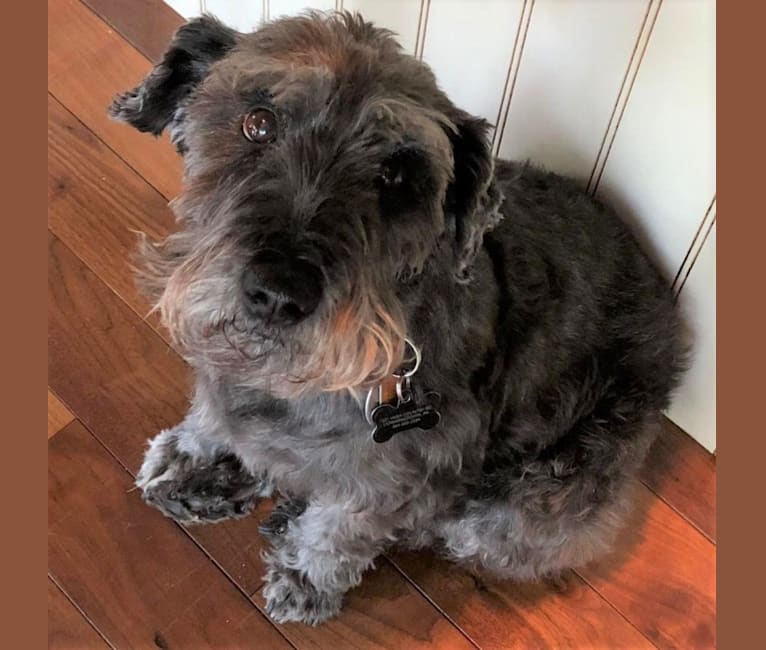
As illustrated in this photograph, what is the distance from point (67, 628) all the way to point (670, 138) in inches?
65.3

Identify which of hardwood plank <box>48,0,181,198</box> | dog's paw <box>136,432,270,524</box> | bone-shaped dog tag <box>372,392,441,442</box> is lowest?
dog's paw <box>136,432,270,524</box>

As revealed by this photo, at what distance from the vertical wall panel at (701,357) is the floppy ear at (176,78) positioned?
1.07m

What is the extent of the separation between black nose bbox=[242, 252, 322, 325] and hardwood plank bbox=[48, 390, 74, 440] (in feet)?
3.76

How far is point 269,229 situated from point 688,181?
3.27ft

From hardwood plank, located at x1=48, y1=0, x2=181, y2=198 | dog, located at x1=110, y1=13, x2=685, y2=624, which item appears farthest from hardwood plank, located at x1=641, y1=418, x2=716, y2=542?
hardwood plank, located at x1=48, y1=0, x2=181, y2=198

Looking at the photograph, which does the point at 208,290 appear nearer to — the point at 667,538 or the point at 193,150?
the point at 193,150

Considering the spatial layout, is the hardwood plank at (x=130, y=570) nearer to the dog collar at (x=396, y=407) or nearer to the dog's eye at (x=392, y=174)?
the dog collar at (x=396, y=407)

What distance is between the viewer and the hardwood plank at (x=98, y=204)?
2477 millimetres

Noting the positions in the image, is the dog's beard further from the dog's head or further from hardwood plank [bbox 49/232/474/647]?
hardwood plank [bbox 49/232/474/647]

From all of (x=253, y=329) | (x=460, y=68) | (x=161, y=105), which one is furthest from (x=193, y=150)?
(x=460, y=68)

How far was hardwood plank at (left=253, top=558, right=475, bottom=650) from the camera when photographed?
6.83 feet

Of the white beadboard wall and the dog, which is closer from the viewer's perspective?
the dog

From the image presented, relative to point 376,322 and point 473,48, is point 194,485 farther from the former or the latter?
point 473,48

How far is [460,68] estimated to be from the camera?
7.10 feet
